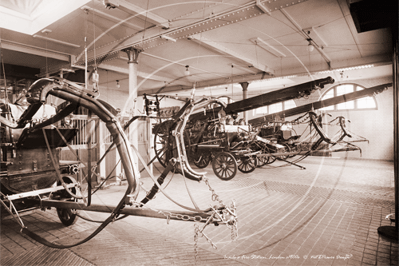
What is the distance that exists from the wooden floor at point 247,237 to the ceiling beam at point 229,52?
5325 millimetres

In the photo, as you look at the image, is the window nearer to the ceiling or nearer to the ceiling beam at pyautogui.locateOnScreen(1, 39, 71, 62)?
the ceiling

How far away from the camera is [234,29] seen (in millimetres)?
7699

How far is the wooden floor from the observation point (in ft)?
9.60

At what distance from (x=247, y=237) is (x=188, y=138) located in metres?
4.53

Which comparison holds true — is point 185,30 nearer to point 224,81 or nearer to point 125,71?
point 125,71

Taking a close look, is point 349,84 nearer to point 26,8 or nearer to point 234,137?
point 234,137

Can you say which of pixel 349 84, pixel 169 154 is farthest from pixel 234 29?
pixel 349 84

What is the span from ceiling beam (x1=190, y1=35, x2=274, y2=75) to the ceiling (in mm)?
34

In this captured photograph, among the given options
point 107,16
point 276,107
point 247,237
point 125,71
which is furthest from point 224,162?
point 276,107

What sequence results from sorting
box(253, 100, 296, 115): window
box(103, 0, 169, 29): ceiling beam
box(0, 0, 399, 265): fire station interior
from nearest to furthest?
box(0, 0, 399, 265): fire station interior, box(103, 0, 169, 29): ceiling beam, box(253, 100, 296, 115): window

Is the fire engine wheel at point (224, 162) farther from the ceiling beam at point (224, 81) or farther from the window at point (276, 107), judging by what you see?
the window at point (276, 107)

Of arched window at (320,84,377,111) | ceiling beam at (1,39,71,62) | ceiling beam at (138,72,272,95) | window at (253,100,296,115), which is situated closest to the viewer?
ceiling beam at (1,39,71,62)

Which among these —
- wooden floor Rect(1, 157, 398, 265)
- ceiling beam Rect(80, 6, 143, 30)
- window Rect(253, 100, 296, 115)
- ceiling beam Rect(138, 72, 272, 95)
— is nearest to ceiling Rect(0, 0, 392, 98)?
ceiling beam Rect(80, 6, 143, 30)

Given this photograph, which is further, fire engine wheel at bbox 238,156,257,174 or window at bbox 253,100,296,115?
window at bbox 253,100,296,115
